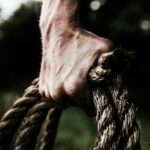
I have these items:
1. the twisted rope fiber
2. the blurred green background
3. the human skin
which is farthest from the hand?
the blurred green background

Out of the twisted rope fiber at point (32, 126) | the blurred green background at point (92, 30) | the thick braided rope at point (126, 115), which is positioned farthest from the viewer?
the blurred green background at point (92, 30)

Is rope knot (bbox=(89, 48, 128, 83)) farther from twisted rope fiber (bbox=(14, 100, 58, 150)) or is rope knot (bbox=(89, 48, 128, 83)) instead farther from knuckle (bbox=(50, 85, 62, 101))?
twisted rope fiber (bbox=(14, 100, 58, 150))

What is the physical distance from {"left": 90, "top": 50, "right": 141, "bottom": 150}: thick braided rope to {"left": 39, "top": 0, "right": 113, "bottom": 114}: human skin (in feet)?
0.05

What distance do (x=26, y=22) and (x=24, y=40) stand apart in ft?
0.61

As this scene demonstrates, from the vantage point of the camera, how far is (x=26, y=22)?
18.3ft

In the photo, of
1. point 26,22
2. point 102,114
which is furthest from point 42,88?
point 26,22

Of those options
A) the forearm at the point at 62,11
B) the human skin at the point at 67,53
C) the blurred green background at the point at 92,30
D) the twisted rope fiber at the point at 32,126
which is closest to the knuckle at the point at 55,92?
the human skin at the point at 67,53

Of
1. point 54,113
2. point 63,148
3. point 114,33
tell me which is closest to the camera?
point 54,113

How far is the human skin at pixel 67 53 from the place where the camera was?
1057 mm

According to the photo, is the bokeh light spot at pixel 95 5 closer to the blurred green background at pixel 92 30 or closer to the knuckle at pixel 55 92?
the blurred green background at pixel 92 30

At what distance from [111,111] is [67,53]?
11cm

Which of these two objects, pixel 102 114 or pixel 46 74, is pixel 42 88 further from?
pixel 102 114

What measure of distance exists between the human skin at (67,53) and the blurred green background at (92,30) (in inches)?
114

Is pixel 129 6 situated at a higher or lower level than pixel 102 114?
lower
